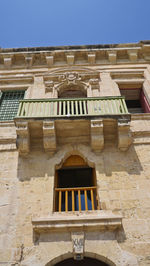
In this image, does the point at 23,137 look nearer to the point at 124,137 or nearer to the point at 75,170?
the point at 75,170

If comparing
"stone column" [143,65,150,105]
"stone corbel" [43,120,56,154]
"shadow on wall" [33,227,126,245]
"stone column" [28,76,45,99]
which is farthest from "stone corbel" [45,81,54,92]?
"shadow on wall" [33,227,126,245]

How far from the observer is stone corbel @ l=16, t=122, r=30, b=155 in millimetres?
6098

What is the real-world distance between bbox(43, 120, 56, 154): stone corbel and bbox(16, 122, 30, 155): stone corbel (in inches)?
17.9

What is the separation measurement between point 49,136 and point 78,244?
9.23 feet

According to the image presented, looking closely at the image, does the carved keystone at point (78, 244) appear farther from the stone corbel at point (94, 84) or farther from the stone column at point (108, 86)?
the stone corbel at point (94, 84)

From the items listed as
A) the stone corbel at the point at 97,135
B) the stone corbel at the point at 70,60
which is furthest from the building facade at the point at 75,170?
the stone corbel at the point at 70,60

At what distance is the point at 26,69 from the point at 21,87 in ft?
4.13

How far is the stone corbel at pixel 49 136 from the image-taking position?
6.13m

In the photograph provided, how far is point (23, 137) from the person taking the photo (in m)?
6.21

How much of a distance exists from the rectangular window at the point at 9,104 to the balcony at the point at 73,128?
1.61 metres

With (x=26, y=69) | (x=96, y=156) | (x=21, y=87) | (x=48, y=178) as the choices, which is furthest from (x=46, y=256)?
(x=26, y=69)

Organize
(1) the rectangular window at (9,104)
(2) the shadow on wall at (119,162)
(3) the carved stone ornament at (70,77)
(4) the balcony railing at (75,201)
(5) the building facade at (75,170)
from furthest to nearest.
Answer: (3) the carved stone ornament at (70,77)
(1) the rectangular window at (9,104)
(2) the shadow on wall at (119,162)
(4) the balcony railing at (75,201)
(5) the building facade at (75,170)

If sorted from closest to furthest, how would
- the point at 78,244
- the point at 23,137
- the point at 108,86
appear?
1. the point at 78,244
2. the point at 23,137
3. the point at 108,86

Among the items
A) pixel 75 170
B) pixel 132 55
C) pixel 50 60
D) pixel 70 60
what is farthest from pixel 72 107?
pixel 132 55
